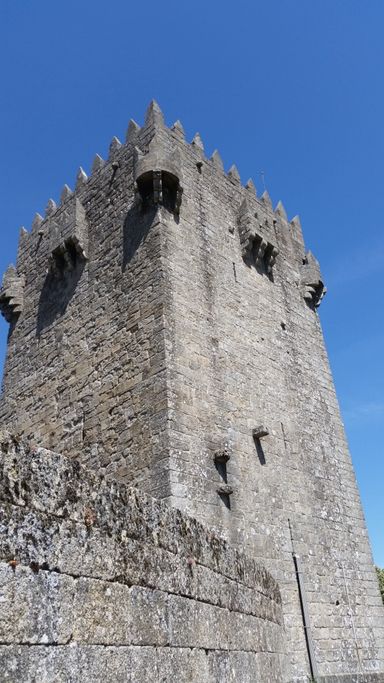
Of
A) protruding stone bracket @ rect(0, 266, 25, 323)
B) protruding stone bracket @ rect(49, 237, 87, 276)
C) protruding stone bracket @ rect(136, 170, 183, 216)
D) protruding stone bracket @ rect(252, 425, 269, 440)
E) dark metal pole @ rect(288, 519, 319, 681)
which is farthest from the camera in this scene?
protruding stone bracket @ rect(0, 266, 25, 323)

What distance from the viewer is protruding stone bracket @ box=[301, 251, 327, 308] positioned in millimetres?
14805

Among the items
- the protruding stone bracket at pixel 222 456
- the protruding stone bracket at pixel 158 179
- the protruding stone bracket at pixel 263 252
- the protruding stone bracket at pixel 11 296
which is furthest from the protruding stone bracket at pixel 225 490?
the protruding stone bracket at pixel 11 296

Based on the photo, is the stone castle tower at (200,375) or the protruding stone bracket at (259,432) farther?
→ the protruding stone bracket at (259,432)

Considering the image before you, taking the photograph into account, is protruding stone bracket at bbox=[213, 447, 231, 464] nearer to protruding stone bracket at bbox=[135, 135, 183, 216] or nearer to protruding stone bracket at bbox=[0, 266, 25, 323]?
protruding stone bracket at bbox=[135, 135, 183, 216]

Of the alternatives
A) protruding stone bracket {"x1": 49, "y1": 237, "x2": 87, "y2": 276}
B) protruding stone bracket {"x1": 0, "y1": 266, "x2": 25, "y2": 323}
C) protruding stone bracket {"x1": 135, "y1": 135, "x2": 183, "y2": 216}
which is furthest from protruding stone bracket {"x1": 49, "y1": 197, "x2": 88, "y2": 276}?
protruding stone bracket {"x1": 135, "y1": 135, "x2": 183, "y2": 216}

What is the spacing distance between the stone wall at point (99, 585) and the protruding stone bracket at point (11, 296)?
10.7 m

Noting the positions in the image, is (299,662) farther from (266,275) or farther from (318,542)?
(266,275)

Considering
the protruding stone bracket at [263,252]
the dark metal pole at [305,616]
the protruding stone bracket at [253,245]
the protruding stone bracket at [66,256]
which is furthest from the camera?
the protruding stone bracket at [263,252]

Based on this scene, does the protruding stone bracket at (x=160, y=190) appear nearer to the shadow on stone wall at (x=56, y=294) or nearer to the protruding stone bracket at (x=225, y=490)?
the shadow on stone wall at (x=56, y=294)

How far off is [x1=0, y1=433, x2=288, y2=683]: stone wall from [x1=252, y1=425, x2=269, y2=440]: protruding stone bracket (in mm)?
5962

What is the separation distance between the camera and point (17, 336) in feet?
44.6

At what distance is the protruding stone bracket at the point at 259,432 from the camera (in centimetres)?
1025

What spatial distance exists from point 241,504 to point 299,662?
8.74ft

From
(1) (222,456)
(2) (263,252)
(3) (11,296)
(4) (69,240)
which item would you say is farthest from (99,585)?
(3) (11,296)
